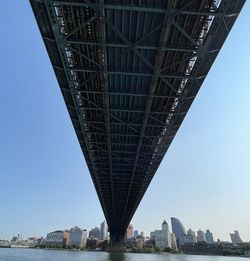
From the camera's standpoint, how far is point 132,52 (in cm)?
1556

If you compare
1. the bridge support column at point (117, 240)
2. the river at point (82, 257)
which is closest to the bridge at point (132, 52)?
the river at point (82, 257)

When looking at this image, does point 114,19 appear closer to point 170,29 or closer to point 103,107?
point 170,29

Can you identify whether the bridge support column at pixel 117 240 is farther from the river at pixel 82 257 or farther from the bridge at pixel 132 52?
the bridge at pixel 132 52

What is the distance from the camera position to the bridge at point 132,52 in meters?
12.2

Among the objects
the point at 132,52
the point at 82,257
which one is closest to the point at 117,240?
the point at 82,257

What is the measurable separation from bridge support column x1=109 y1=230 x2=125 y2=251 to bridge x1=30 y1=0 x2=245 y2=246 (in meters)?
92.5

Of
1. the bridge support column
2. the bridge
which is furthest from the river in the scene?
the bridge

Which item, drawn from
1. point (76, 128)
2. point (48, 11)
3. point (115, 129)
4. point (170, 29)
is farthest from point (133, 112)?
point (48, 11)

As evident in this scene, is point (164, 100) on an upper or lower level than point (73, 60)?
upper

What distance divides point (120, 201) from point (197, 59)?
2191 inches

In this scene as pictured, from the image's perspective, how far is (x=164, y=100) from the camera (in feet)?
70.1

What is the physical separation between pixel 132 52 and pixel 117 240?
10449 cm

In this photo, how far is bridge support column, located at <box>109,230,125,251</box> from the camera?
107312 millimetres

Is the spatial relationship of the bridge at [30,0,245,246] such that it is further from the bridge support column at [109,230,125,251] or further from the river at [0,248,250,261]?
the bridge support column at [109,230,125,251]
